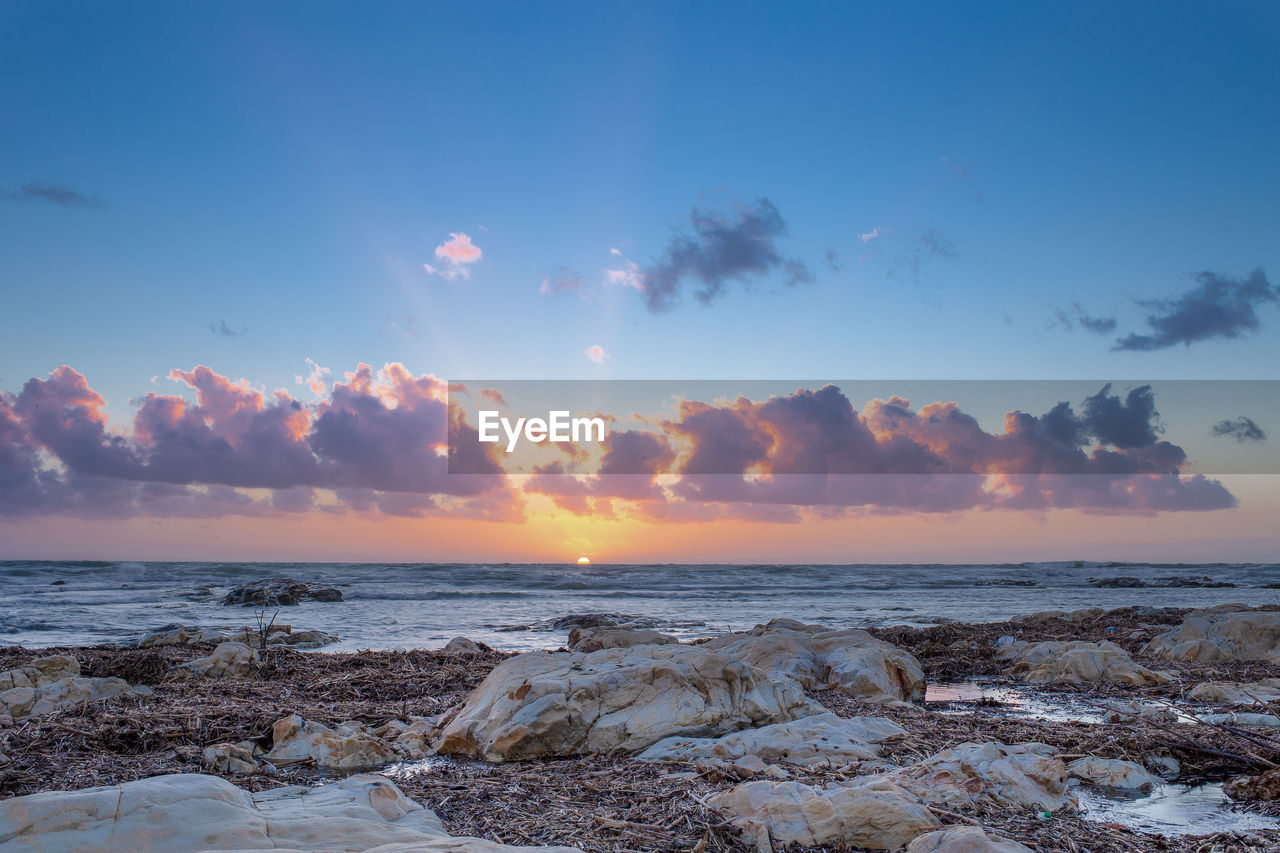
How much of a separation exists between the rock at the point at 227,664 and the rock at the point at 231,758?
4.35m

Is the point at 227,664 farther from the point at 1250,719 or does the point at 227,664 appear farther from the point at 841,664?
the point at 1250,719

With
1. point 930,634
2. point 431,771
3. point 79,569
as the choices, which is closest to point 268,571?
point 79,569

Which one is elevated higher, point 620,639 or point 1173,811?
point 1173,811

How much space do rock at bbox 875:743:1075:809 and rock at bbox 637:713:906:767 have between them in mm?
746

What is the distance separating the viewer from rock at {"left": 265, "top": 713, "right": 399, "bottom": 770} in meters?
5.57

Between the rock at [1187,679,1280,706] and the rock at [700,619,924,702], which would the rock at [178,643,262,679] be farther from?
the rock at [1187,679,1280,706]

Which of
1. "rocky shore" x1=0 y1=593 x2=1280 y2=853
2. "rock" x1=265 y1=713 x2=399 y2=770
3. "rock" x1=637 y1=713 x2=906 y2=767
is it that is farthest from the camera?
"rock" x1=265 y1=713 x2=399 y2=770

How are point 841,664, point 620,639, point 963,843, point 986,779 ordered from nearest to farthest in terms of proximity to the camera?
point 963,843 < point 986,779 < point 841,664 < point 620,639

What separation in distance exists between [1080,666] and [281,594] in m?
27.9

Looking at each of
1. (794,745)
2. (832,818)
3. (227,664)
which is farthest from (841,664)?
(227,664)

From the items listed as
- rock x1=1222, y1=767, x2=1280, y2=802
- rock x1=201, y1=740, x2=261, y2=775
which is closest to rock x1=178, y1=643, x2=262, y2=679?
rock x1=201, y1=740, x2=261, y2=775

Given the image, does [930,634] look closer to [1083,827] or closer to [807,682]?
[807,682]

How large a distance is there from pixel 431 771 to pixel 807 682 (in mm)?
5038

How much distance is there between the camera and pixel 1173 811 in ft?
14.8
